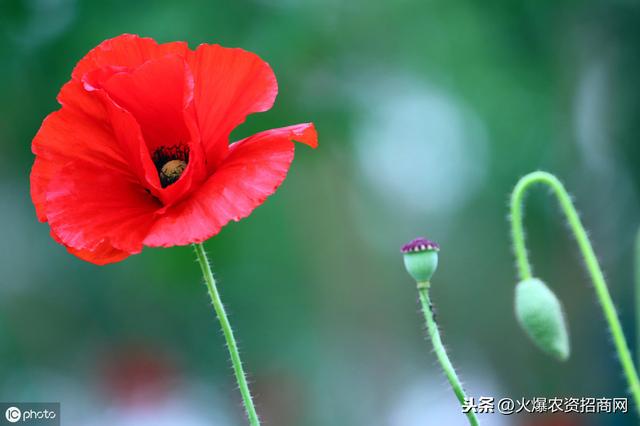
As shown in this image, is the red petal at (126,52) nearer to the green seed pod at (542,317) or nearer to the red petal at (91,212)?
the red petal at (91,212)

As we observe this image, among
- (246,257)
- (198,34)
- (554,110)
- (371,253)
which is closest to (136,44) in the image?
(198,34)

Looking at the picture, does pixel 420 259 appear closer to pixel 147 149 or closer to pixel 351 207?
pixel 147 149

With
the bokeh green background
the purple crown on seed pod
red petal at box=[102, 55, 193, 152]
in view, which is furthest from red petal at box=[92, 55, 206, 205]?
the bokeh green background

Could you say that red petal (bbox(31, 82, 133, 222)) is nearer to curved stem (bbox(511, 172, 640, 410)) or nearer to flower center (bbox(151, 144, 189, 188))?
flower center (bbox(151, 144, 189, 188))

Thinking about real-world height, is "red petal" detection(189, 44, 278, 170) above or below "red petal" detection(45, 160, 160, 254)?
above

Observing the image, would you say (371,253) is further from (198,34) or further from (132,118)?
(132,118)

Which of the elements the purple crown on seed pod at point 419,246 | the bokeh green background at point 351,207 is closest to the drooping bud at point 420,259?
the purple crown on seed pod at point 419,246
